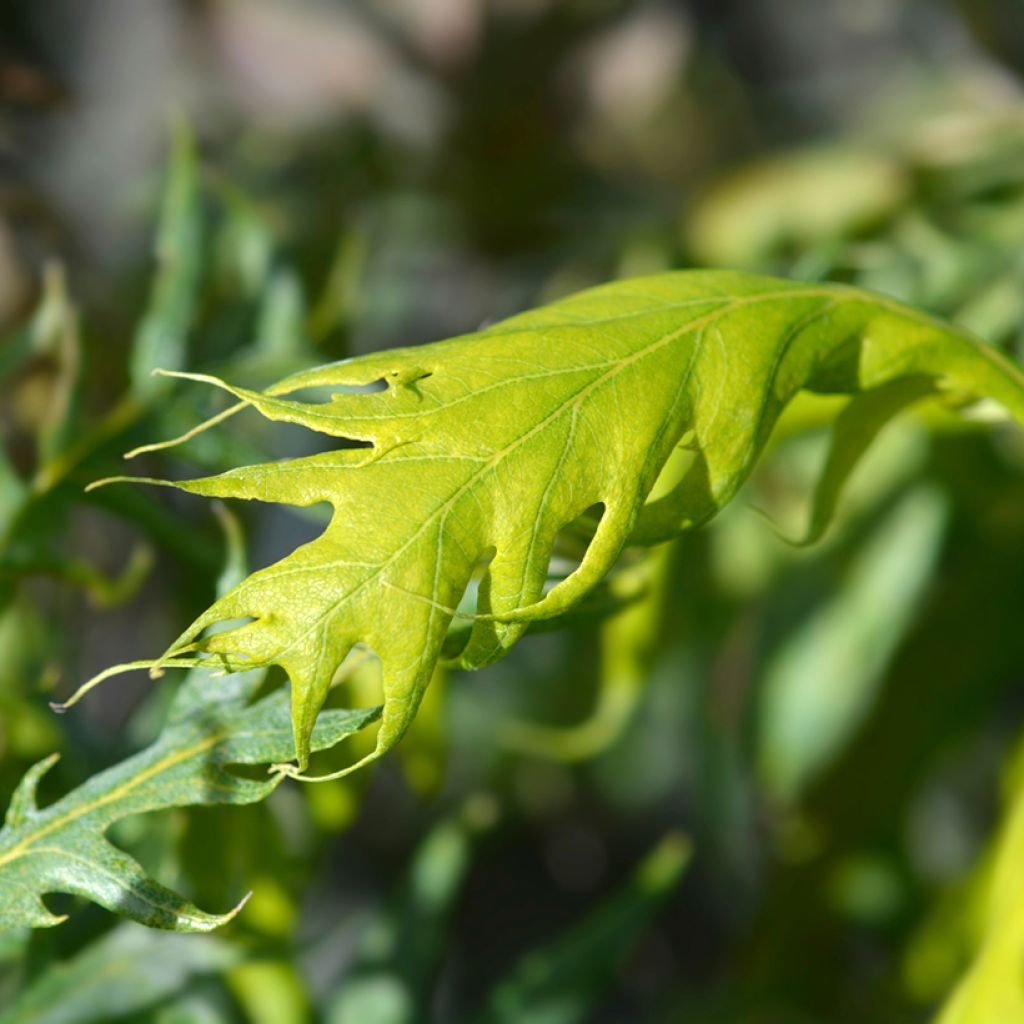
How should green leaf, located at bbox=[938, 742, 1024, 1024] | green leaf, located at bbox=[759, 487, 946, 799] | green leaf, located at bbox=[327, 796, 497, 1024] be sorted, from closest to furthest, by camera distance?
green leaf, located at bbox=[938, 742, 1024, 1024]
green leaf, located at bbox=[327, 796, 497, 1024]
green leaf, located at bbox=[759, 487, 946, 799]

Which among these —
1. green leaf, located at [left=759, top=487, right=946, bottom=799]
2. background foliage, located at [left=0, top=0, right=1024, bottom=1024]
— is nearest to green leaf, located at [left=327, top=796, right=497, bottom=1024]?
background foliage, located at [left=0, top=0, right=1024, bottom=1024]

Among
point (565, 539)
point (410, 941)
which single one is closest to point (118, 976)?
point (410, 941)

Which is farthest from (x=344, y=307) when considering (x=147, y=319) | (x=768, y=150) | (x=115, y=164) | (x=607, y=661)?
(x=768, y=150)

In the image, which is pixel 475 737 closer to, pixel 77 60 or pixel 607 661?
pixel 607 661

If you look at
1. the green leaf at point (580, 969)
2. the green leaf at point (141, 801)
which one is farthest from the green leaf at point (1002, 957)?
the green leaf at point (141, 801)

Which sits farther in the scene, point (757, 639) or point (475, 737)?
point (475, 737)

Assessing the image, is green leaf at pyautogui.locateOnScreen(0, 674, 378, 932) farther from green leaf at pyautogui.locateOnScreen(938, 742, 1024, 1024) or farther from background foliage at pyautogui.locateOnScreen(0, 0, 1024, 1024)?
green leaf at pyautogui.locateOnScreen(938, 742, 1024, 1024)
